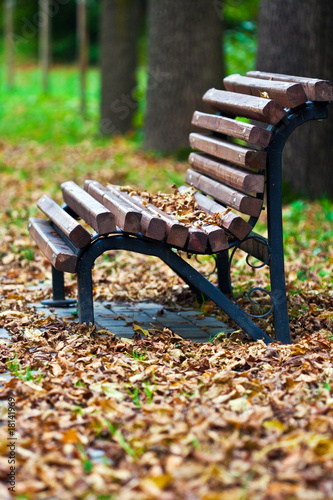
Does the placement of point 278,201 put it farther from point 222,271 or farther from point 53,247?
point 53,247

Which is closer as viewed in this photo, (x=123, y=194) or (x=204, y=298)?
(x=123, y=194)

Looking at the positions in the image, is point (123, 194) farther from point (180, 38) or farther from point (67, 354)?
point (180, 38)

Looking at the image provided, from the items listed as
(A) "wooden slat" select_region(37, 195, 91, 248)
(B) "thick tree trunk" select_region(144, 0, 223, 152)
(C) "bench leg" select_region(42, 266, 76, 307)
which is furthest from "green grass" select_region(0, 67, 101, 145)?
(A) "wooden slat" select_region(37, 195, 91, 248)

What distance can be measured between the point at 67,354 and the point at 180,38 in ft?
25.4

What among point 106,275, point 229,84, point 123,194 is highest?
point 229,84

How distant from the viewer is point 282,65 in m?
7.49

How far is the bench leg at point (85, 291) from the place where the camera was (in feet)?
12.1

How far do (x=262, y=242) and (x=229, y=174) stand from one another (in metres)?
0.41

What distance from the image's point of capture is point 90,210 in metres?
3.72

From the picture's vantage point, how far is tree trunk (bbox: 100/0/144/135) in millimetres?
13281

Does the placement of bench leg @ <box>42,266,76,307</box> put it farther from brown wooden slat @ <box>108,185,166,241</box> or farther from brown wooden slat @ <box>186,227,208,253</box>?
brown wooden slat @ <box>186,227,208,253</box>

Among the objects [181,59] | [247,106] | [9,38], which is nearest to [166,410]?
[247,106]

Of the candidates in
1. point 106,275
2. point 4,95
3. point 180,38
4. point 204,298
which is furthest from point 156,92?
point 4,95

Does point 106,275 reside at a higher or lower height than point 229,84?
lower
